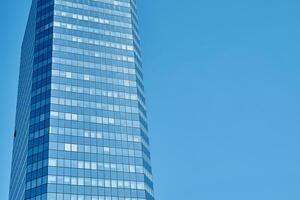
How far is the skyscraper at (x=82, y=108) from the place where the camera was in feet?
429

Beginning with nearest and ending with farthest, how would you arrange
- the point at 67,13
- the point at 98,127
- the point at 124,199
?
the point at 124,199
the point at 98,127
the point at 67,13

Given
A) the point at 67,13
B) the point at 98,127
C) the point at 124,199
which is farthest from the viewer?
the point at 67,13

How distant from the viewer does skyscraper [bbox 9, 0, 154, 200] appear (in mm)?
130625

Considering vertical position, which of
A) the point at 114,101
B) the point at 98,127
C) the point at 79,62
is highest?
the point at 79,62

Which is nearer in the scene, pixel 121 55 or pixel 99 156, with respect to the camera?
pixel 99 156

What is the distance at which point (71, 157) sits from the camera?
132125 mm

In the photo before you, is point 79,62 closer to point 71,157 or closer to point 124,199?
point 71,157

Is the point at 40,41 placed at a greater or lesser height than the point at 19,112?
greater

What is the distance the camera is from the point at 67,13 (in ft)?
528

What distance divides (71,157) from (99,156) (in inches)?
301

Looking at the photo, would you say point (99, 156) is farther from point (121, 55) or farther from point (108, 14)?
point (108, 14)

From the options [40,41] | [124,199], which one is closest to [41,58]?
[40,41]

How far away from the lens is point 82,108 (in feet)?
466

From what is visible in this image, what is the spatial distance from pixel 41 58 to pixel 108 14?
29009 mm
